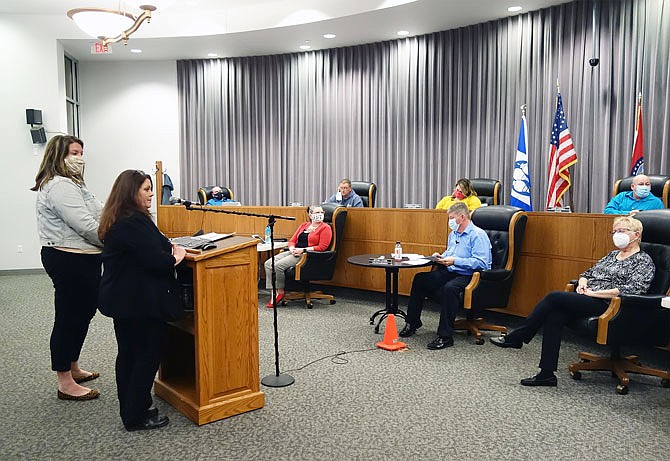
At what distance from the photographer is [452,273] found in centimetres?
470

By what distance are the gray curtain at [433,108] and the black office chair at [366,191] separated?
957 millimetres

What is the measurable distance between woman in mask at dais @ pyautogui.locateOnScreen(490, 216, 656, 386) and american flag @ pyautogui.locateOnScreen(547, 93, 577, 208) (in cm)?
290

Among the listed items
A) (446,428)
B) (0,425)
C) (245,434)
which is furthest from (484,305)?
(0,425)

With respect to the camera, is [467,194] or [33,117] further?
[33,117]

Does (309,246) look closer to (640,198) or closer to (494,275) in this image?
(494,275)

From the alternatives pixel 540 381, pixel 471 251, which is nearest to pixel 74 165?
pixel 471 251

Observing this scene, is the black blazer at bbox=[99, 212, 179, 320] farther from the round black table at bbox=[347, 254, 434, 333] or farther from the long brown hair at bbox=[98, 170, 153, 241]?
the round black table at bbox=[347, 254, 434, 333]

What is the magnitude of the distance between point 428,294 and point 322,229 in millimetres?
1692

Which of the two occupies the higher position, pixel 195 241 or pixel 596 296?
pixel 195 241

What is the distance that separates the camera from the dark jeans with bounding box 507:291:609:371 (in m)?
A: 3.50

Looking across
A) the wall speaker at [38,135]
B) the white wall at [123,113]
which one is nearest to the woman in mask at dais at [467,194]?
the white wall at [123,113]

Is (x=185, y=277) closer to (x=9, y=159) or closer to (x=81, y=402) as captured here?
(x=81, y=402)

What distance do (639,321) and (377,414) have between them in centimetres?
177

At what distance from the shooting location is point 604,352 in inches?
166
